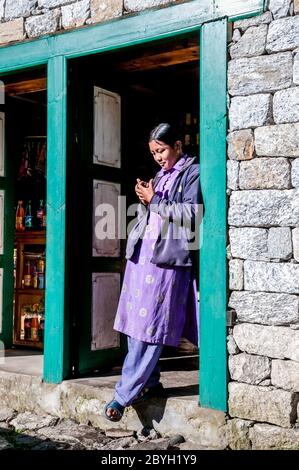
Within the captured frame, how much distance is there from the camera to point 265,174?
3.80m

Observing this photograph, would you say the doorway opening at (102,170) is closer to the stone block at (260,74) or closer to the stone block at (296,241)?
the stone block at (260,74)

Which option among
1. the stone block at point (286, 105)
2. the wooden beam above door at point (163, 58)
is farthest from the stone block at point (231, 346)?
the wooden beam above door at point (163, 58)

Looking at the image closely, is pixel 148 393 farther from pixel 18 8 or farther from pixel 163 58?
pixel 18 8

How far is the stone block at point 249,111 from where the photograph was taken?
3829 mm

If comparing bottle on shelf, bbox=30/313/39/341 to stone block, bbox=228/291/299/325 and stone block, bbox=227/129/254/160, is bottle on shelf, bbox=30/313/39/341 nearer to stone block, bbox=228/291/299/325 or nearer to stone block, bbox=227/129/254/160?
stone block, bbox=228/291/299/325

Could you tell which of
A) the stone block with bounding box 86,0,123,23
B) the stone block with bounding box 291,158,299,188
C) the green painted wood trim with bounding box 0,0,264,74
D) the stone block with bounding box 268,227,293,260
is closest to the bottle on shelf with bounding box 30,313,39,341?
the green painted wood trim with bounding box 0,0,264,74

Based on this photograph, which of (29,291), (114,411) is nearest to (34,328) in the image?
(29,291)

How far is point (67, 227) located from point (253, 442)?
2.11 metres

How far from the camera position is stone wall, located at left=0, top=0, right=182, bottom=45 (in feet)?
14.9

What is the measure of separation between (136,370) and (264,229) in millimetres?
1292

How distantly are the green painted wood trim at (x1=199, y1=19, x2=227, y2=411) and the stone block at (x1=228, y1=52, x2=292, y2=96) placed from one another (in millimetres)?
71

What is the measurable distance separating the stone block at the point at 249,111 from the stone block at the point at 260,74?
0.15 feet

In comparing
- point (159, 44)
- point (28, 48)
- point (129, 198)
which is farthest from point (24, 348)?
Result: point (159, 44)

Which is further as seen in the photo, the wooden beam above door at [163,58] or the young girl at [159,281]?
the wooden beam above door at [163,58]
